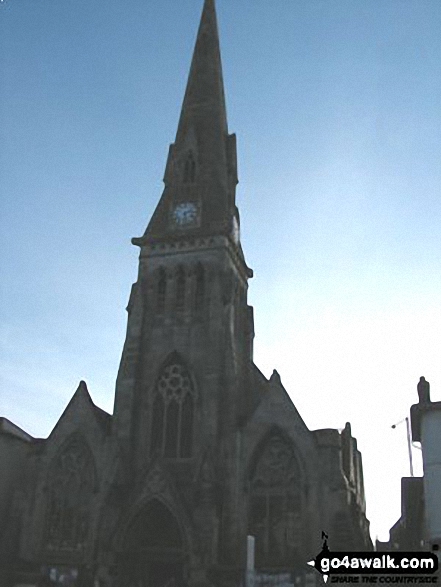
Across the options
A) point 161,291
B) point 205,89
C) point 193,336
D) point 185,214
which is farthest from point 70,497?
point 205,89

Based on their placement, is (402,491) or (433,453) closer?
(433,453)

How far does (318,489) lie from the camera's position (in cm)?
3316

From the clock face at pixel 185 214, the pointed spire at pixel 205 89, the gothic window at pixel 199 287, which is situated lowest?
the gothic window at pixel 199 287

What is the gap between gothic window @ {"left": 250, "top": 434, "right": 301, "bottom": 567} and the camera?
32.9 m

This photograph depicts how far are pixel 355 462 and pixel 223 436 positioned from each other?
957 cm

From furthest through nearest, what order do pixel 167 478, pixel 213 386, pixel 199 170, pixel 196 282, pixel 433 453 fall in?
1. pixel 199 170
2. pixel 196 282
3. pixel 213 386
4. pixel 167 478
5. pixel 433 453

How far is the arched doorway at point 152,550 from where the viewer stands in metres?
33.8

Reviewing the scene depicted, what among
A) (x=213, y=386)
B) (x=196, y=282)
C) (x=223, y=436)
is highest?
(x=196, y=282)

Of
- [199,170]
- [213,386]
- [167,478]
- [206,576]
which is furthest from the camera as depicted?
[199,170]

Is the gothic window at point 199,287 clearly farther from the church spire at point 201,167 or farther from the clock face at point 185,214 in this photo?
the clock face at point 185,214

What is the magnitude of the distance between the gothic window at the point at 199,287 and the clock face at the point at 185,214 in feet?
10.2

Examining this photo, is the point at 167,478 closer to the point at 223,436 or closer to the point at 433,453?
the point at 223,436

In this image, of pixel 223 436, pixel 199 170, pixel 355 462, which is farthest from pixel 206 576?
pixel 199 170

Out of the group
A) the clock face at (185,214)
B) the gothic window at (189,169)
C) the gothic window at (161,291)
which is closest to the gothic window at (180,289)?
the gothic window at (161,291)
